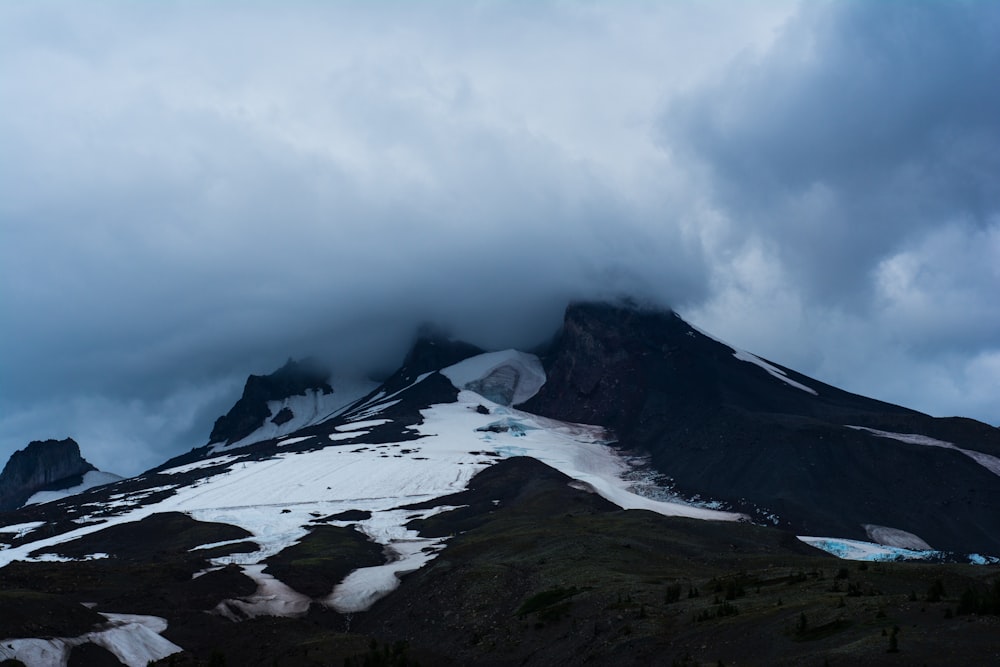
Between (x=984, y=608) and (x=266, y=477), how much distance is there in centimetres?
12461

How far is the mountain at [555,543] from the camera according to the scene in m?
36.0

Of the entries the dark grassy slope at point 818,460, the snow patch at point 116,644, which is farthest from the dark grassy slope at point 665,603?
the dark grassy slope at point 818,460

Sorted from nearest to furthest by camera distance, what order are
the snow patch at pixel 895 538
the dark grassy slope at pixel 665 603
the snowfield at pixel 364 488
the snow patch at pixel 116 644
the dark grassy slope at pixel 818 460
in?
the dark grassy slope at pixel 665 603 < the snow patch at pixel 116 644 < the snowfield at pixel 364 488 < the snow patch at pixel 895 538 < the dark grassy slope at pixel 818 460

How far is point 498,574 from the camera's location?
5409 centimetres

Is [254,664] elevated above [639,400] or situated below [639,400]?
below

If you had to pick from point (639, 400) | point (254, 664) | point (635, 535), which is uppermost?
point (639, 400)

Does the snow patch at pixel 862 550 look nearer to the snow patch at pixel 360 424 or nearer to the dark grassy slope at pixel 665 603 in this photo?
the dark grassy slope at pixel 665 603

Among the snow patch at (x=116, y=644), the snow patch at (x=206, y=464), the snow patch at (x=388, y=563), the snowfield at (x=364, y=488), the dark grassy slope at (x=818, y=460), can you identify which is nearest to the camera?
the snow patch at (x=116, y=644)

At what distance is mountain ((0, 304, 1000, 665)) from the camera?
3603 cm

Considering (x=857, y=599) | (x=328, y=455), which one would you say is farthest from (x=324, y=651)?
(x=328, y=455)

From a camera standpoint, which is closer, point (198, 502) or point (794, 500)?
point (794, 500)

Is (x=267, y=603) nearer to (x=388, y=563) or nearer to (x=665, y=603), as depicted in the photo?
(x=388, y=563)

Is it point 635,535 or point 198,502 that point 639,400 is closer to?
point 198,502

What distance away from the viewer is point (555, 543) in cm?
6475
